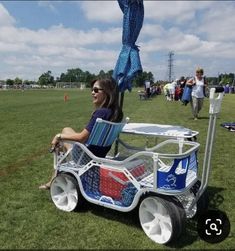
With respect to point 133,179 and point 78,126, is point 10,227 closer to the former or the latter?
point 133,179

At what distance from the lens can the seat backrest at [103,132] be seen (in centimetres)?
489

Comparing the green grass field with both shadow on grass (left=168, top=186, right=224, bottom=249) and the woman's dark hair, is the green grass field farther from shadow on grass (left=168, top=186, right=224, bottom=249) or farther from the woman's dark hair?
the woman's dark hair

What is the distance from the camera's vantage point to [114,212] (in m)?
5.11

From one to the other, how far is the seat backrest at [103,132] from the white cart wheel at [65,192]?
0.54m

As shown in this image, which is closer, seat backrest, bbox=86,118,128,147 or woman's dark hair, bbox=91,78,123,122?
seat backrest, bbox=86,118,128,147

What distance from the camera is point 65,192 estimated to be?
5.23 meters

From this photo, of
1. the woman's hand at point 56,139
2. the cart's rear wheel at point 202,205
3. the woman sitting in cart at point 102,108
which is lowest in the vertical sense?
the cart's rear wheel at point 202,205

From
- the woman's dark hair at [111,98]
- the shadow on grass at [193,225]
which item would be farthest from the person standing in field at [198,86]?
the woman's dark hair at [111,98]

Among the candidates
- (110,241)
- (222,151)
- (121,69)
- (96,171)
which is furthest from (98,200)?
(222,151)

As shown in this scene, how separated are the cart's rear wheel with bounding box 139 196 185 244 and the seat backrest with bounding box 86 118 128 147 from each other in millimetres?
983

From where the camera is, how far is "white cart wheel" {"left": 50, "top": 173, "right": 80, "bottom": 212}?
200 inches

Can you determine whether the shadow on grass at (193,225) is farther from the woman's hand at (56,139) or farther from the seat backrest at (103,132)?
the woman's hand at (56,139)

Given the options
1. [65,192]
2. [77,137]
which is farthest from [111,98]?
[65,192]

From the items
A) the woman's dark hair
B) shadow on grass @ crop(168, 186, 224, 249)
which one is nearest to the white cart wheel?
the woman's dark hair
